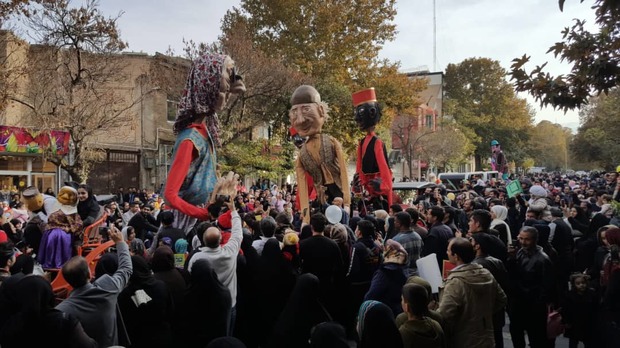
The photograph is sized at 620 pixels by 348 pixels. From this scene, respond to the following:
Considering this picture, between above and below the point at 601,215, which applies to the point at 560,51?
above

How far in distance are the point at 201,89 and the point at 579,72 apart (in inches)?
171

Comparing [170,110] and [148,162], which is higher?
[170,110]

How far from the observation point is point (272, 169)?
2475 centimetres

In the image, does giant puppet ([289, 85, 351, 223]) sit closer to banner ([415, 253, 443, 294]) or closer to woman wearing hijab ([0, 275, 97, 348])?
banner ([415, 253, 443, 294])

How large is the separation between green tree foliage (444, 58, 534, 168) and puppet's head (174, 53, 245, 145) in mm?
48785

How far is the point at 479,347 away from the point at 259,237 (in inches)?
123

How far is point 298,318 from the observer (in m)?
4.49

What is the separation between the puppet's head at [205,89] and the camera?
21.5 feet

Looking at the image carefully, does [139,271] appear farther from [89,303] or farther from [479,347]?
[479,347]

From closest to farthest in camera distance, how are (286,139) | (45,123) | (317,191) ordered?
(317,191), (45,123), (286,139)

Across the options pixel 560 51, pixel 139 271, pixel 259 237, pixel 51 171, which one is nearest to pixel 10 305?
pixel 139 271

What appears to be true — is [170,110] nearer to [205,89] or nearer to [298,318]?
[205,89]

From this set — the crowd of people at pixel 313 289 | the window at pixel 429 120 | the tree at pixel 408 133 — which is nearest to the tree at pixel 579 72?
the crowd of people at pixel 313 289

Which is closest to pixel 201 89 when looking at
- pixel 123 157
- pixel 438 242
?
pixel 438 242
